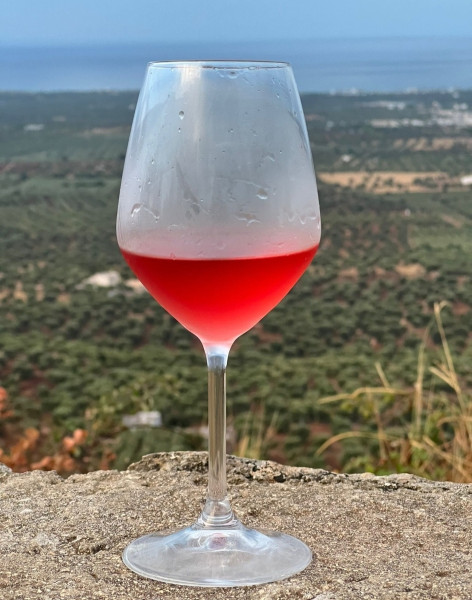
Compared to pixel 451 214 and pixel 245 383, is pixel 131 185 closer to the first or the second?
pixel 245 383

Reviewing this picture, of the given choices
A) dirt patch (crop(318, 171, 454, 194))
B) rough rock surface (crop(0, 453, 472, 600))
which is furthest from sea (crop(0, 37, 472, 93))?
rough rock surface (crop(0, 453, 472, 600))

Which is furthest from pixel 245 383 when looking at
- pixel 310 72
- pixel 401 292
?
pixel 310 72

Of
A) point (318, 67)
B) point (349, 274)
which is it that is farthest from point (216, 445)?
point (318, 67)

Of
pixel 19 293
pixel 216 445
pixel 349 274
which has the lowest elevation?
pixel 349 274

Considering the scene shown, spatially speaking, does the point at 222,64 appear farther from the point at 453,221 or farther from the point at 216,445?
the point at 453,221

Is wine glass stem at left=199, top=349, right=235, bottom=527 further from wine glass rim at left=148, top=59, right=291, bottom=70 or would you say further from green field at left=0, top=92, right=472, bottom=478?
green field at left=0, top=92, right=472, bottom=478

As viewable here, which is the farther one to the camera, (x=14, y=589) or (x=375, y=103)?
(x=375, y=103)

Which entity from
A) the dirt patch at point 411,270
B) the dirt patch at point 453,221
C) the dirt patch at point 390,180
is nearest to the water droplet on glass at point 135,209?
the dirt patch at point 411,270
